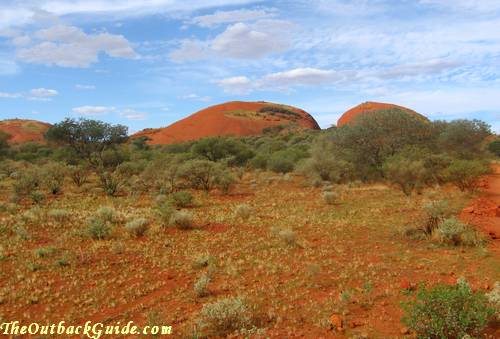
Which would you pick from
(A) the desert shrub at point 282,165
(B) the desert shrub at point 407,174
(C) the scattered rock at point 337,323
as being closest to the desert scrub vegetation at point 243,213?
(C) the scattered rock at point 337,323

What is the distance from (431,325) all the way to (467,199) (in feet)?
38.8

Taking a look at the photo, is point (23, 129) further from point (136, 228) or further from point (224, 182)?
point (136, 228)

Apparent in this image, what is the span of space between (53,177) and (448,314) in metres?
17.9

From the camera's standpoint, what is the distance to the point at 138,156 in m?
32.5

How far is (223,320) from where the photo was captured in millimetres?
5180

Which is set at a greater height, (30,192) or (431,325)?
(30,192)

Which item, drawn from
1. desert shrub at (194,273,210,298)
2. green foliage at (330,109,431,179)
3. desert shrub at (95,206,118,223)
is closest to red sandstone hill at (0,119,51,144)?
green foliage at (330,109,431,179)

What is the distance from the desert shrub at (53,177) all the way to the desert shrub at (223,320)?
15.2 m

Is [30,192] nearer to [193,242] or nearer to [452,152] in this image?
[193,242]

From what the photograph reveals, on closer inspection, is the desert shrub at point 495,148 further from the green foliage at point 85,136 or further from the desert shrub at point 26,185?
the desert shrub at point 26,185

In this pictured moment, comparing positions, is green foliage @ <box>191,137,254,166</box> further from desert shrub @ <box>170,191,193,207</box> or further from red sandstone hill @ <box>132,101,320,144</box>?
red sandstone hill @ <box>132,101,320,144</box>

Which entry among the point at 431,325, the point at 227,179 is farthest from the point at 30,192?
the point at 431,325

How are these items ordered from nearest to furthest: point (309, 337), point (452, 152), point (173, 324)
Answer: point (309, 337)
point (173, 324)
point (452, 152)

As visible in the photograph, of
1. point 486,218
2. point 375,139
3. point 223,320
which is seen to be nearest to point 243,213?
point 486,218
